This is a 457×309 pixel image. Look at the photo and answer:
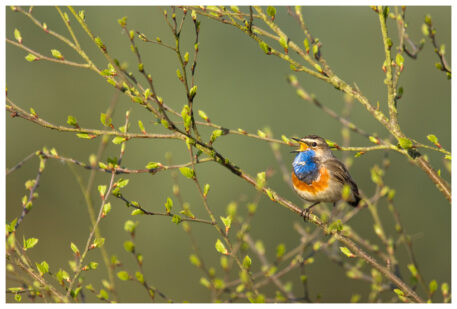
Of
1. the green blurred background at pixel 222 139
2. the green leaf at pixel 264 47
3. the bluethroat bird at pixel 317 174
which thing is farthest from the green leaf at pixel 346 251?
the green blurred background at pixel 222 139

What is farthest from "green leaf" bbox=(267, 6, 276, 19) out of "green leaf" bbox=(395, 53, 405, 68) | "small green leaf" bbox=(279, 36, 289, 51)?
"green leaf" bbox=(395, 53, 405, 68)

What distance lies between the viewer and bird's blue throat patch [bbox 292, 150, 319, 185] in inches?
232

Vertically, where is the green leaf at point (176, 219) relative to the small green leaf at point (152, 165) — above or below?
below

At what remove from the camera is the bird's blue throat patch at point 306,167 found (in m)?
5.90

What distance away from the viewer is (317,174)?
19.4ft

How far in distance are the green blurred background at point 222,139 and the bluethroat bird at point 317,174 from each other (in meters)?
6.10

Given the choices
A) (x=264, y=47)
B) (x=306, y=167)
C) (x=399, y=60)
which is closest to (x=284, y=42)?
(x=264, y=47)

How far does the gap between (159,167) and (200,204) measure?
1110cm

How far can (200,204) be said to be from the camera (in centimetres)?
1476

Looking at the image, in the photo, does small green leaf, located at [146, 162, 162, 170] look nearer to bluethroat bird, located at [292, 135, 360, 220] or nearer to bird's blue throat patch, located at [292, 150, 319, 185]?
bluethroat bird, located at [292, 135, 360, 220]

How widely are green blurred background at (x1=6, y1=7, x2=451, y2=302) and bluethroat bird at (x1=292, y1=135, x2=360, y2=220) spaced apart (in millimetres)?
6103

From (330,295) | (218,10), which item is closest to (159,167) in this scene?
(218,10)

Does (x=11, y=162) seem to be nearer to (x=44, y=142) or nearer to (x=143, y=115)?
(x=44, y=142)

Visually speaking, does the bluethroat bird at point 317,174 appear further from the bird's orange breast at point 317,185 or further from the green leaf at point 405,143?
the green leaf at point 405,143
